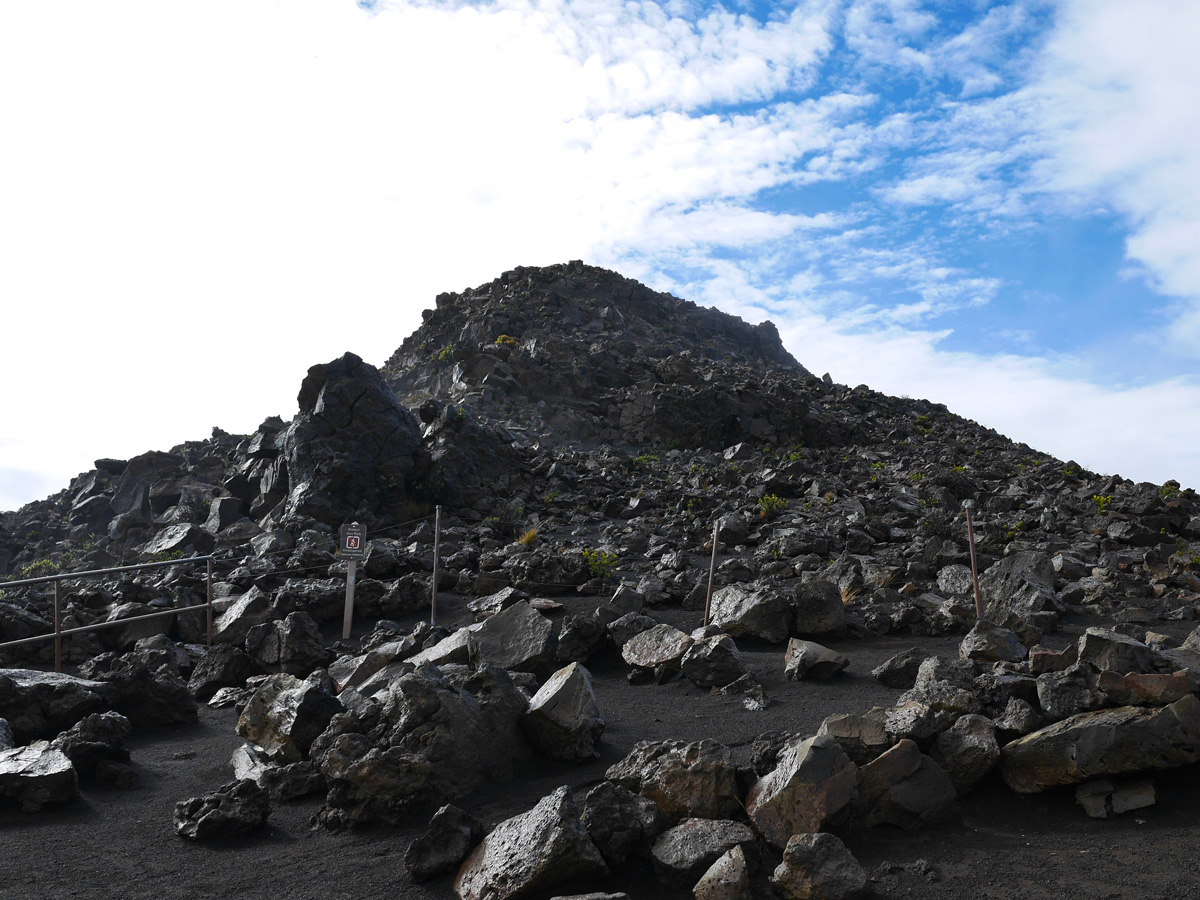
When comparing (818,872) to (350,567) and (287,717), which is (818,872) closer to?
(287,717)

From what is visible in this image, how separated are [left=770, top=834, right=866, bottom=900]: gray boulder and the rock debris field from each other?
0.06ft

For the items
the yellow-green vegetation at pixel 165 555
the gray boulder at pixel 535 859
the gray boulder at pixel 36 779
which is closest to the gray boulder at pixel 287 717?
the gray boulder at pixel 36 779

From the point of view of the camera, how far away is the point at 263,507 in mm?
23250

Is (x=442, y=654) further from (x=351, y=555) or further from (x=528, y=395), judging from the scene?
(x=528, y=395)

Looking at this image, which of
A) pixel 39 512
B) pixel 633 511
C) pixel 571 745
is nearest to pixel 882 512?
pixel 633 511

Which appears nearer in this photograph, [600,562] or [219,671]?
[219,671]

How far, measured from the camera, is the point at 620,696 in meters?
8.87

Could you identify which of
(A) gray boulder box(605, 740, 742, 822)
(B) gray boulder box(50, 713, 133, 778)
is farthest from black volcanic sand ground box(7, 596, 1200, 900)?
(A) gray boulder box(605, 740, 742, 822)

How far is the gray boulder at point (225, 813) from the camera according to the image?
5836mm

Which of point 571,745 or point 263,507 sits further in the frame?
point 263,507

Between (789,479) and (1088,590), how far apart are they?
11884 millimetres

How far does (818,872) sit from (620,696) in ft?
14.7

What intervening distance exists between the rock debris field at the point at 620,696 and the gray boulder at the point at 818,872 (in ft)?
0.06

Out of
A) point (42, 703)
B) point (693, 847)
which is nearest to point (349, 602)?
point (42, 703)
